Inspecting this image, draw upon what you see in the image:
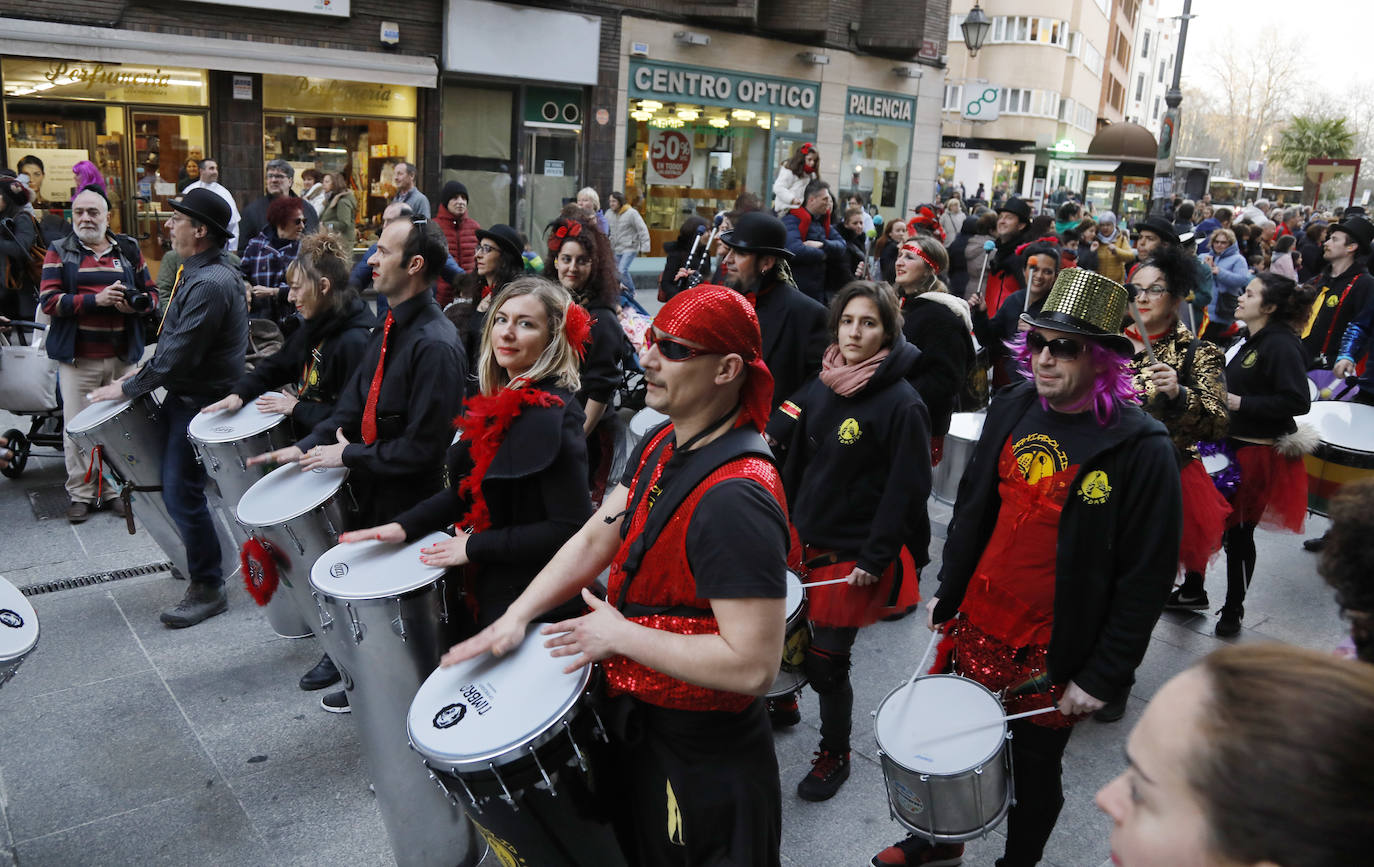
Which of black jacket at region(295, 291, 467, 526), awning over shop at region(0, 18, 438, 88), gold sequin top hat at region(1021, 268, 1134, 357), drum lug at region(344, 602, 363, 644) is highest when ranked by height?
awning over shop at region(0, 18, 438, 88)

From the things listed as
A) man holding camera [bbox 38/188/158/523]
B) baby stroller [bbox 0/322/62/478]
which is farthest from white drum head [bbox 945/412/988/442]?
baby stroller [bbox 0/322/62/478]

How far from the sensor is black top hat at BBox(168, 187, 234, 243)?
507 cm

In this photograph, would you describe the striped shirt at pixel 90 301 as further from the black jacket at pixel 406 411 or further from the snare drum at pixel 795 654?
the snare drum at pixel 795 654

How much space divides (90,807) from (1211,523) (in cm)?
487

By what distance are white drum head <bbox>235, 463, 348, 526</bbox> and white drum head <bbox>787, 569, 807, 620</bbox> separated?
5.81 ft

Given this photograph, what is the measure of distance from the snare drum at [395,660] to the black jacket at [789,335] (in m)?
2.37

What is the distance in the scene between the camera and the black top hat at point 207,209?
5.07 meters

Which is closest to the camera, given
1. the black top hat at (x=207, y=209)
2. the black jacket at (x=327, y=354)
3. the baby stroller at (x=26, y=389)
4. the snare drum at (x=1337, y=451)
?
the black jacket at (x=327, y=354)

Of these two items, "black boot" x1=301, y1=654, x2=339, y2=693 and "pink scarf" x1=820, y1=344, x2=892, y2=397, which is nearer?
"pink scarf" x1=820, y1=344, x2=892, y2=397

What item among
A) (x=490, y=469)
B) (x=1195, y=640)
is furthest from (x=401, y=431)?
(x=1195, y=640)

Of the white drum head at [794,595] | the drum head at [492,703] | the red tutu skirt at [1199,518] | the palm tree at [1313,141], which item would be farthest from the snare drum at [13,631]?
the palm tree at [1313,141]

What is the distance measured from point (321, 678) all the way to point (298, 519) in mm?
1250

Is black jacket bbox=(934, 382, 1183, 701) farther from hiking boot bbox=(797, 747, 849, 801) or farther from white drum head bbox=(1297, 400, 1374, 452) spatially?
white drum head bbox=(1297, 400, 1374, 452)

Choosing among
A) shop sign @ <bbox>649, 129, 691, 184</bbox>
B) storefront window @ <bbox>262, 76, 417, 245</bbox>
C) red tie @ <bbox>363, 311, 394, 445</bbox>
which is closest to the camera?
red tie @ <bbox>363, 311, 394, 445</bbox>
